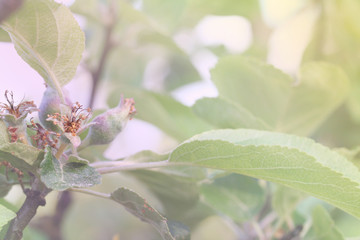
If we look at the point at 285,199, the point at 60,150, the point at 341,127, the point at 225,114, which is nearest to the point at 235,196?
the point at 285,199

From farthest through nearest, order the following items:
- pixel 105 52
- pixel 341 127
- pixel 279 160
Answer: pixel 341 127 → pixel 105 52 → pixel 279 160

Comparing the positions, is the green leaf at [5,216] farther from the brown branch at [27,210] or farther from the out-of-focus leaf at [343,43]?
the out-of-focus leaf at [343,43]

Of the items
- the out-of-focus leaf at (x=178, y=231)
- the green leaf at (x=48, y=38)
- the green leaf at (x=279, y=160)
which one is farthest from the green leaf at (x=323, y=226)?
the green leaf at (x=48, y=38)

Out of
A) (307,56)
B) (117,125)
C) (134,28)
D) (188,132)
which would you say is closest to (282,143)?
(117,125)

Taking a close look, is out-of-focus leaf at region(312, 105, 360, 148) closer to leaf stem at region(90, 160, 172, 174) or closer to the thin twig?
the thin twig

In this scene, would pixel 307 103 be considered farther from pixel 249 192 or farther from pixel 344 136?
pixel 344 136

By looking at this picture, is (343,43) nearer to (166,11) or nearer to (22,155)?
(166,11)
